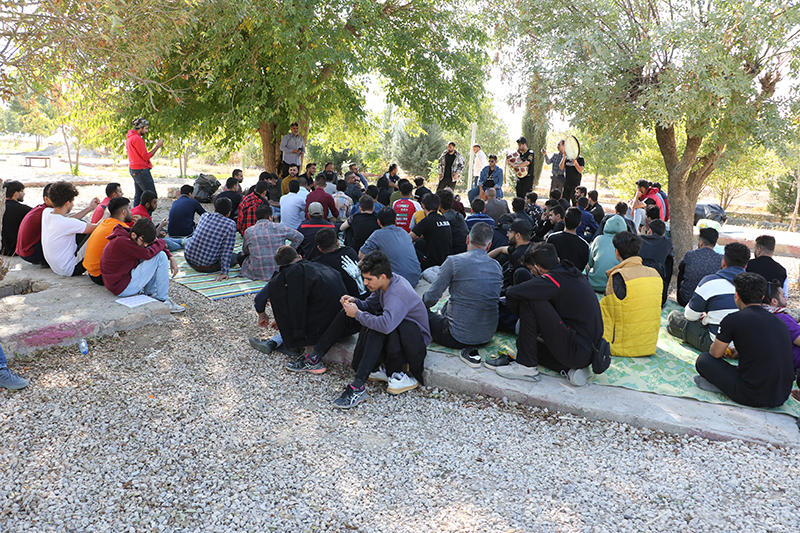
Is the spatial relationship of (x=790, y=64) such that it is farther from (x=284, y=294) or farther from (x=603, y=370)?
(x=284, y=294)

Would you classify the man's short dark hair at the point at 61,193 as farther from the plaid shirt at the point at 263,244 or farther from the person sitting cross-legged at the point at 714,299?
the person sitting cross-legged at the point at 714,299

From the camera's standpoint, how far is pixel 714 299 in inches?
179

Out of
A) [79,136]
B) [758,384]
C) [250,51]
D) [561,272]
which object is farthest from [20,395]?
[79,136]

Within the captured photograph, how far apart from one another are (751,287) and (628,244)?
3.27 ft

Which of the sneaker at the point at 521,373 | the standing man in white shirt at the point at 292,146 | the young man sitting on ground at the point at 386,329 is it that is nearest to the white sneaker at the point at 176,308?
the young man sitting on ground at the point at 386,329

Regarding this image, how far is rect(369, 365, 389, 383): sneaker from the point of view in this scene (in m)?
4.34

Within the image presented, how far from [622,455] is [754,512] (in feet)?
2.46

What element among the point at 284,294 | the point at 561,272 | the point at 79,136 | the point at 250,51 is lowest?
the point at 284,294

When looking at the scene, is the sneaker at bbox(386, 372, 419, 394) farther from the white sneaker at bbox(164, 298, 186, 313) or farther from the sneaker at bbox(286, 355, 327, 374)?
the white sneaker at bbox(164, 298, 186, 313)

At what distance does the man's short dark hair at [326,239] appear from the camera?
4.93 metres

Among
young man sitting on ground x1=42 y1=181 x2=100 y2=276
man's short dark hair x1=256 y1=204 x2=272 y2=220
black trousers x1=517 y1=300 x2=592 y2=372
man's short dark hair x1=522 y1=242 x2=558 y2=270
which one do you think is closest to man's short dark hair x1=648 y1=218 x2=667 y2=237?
man's short dark hair x1=522 y1=242 x2=558 y2=270

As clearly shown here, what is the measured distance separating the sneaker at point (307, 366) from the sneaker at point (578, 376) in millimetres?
2047

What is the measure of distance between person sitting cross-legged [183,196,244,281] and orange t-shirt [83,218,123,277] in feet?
4.48

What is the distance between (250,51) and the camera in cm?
1077
